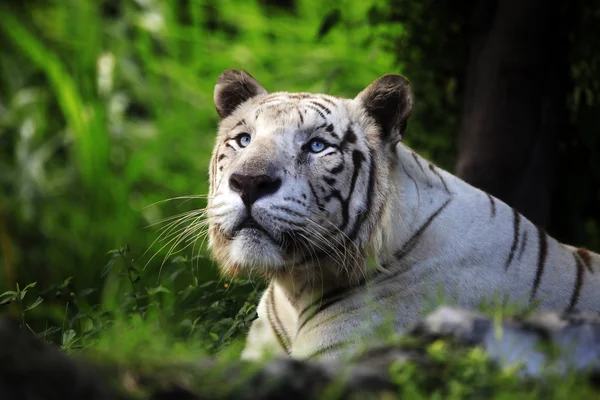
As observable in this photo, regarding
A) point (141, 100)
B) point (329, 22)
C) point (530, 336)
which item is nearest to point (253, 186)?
point (530, 336)

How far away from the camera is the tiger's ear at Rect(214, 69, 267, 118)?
3.90 m

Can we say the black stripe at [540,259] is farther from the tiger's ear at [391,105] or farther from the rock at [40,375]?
the rock at [40,375]

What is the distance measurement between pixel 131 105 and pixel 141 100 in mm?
357

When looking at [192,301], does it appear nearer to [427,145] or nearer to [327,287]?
[327,287]

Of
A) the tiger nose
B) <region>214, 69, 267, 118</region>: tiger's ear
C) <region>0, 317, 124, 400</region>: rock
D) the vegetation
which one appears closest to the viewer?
<region>0, 317, 124, 400</region>: rock

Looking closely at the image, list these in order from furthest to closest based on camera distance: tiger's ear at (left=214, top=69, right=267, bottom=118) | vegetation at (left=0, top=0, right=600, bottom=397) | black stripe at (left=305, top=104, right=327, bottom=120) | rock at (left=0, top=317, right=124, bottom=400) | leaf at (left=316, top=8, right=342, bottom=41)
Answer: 1. vegetation at (left=0, top=0, right=600, bottom=397)
2. leaf at (left=316, top=8, right=342, bottom=41)
3. tiger's ear at (left=214, top=69, right=267, bottom=118)
4. black stripe at (left=305, top=104, right=327, bottom=120)
5. rock at (left=0, top=317, right=124, bottom=400)

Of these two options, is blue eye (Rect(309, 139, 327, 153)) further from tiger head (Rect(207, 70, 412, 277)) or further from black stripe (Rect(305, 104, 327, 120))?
black stripe (Rect(305, 104, 327, 120))

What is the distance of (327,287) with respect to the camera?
3445mm

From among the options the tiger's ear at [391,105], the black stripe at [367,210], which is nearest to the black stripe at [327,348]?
the black stripe at [367,210]

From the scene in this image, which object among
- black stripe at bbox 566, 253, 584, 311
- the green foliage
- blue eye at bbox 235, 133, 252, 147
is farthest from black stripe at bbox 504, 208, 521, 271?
the green foliage

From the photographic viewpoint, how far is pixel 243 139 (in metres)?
3.62

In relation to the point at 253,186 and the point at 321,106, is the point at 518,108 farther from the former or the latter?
the point at 253,186

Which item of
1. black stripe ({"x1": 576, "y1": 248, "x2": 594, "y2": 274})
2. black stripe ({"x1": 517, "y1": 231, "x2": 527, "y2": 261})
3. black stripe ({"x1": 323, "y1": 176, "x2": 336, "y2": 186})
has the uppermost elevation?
black stripe ({"x1": 323, "y1": 176, "x2": 336, "y2": 186})

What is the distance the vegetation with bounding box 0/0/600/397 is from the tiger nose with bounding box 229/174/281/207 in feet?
7.52
